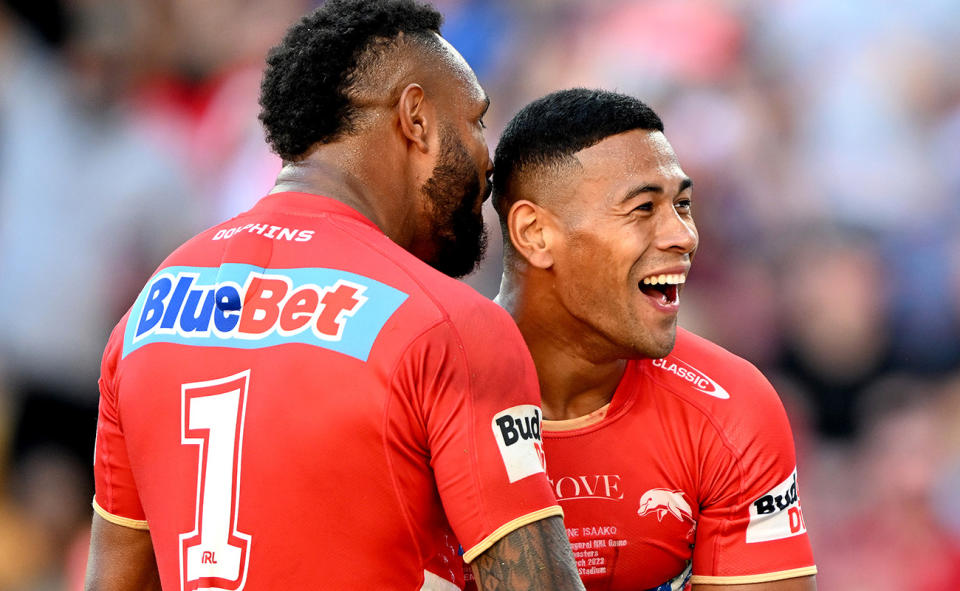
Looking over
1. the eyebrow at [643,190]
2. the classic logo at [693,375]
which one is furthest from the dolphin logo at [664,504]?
the eyebrow at [643,190]

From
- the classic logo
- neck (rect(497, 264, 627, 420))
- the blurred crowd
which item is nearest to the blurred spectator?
the blurred crowd

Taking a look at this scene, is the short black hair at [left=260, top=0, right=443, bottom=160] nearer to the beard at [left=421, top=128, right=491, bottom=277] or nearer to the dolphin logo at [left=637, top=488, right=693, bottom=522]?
the beard at [left=421, top=128, right=491, bottom=277]

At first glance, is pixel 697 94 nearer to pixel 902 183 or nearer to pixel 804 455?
pixel 902 183

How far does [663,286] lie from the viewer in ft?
9.98

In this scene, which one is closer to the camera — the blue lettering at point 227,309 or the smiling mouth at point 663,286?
the blue lettering at point 227,309

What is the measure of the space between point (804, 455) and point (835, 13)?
206 cm

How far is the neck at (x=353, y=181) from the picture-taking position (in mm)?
2355

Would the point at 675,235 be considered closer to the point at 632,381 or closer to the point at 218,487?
the point at 632,381

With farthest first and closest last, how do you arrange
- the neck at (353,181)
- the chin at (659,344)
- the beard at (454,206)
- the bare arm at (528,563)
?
1. the chin at (659,344)
2. the beard at (454,206)
3. the neck at (353,181)
4. the bare arm at (528,563)

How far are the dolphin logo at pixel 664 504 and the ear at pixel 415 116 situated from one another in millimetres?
1077

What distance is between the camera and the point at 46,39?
19.4 feet

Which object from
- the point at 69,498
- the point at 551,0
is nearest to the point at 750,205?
the point at 551,0

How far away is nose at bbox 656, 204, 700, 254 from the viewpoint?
2910 mm

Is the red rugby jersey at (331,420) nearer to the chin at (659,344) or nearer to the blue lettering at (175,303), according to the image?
the blue lettering at (175,303)
